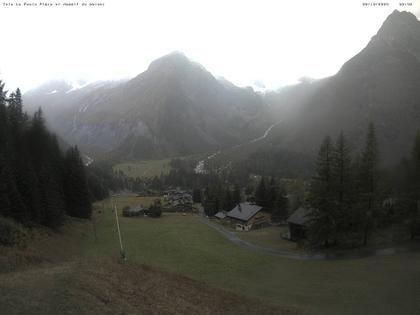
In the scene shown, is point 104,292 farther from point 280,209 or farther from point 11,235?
point 280,209

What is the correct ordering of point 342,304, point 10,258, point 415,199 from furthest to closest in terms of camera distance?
point 415,199, point 10,258, point 342,304

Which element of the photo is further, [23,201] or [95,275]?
[23,201]

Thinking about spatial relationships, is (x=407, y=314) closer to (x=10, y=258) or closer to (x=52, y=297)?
(x=52, y=297)

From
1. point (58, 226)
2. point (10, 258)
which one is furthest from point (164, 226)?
point (10, 258)

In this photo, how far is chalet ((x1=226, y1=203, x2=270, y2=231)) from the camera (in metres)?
90.4

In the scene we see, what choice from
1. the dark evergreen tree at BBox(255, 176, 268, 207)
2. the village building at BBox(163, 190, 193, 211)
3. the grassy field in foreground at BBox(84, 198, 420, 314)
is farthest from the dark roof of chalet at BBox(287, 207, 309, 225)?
the village building at BBox(163, 190, 193, 211)

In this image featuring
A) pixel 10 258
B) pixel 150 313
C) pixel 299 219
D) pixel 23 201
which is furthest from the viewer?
pixel 299 219

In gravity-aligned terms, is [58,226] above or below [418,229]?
above

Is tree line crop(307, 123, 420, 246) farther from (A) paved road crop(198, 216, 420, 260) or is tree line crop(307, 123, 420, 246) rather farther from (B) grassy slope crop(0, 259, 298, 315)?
(B) grassy slope crop(0, 259, 298, 315)

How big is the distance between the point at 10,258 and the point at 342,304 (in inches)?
1008

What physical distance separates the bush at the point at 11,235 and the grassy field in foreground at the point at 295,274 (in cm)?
1043

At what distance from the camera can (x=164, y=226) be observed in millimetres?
85438

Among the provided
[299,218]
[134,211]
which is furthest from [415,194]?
[134,211]

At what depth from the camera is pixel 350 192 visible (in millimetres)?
49625
